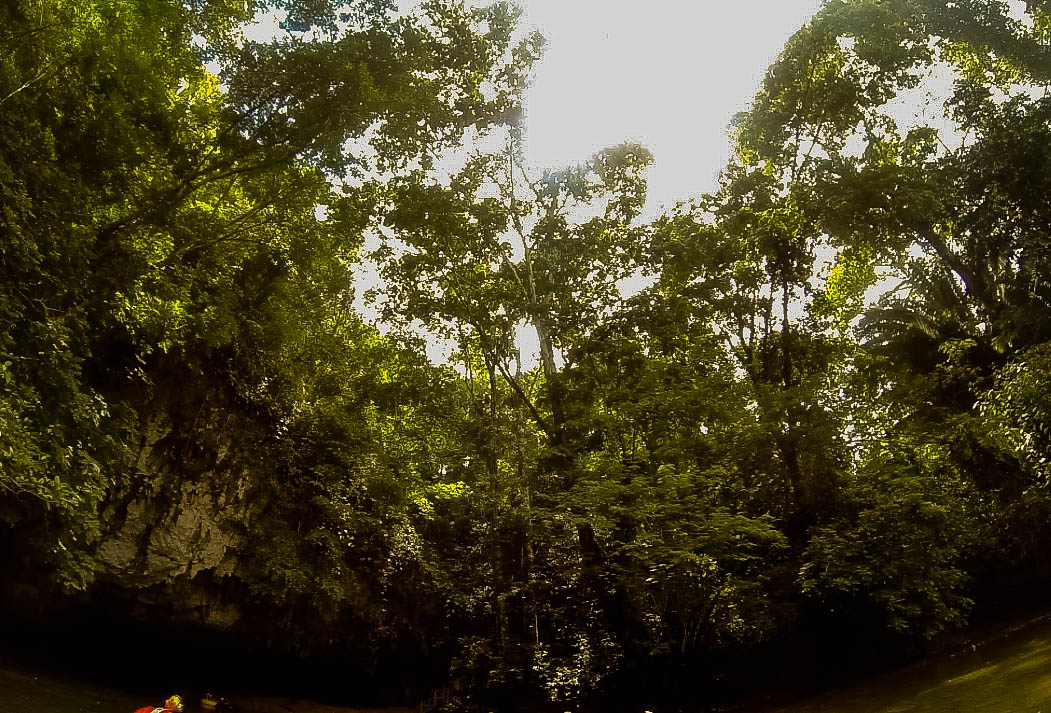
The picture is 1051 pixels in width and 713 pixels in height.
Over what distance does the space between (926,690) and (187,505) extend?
12615 millimetres

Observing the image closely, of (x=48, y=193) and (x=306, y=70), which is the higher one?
(x=306, y=70)

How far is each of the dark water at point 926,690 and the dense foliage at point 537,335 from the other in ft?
2.77

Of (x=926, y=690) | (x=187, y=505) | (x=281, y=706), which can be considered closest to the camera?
(x=926, y=690)

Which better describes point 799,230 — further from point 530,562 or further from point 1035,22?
point 530,562

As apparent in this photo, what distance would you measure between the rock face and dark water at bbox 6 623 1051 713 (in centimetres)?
156

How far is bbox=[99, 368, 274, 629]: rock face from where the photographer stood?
360 inches

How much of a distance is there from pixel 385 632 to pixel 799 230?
12828mm

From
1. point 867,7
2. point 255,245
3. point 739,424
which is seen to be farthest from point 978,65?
point 255,245

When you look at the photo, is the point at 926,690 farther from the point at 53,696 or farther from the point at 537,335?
the point at 53,696

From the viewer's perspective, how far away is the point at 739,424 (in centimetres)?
1206

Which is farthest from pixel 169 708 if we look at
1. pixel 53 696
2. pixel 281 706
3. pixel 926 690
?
pixel 926 690

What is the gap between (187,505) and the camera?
32.2 ft

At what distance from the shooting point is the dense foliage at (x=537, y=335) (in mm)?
7188

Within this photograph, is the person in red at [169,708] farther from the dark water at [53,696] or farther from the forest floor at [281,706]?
the forest floor at [281,706]
